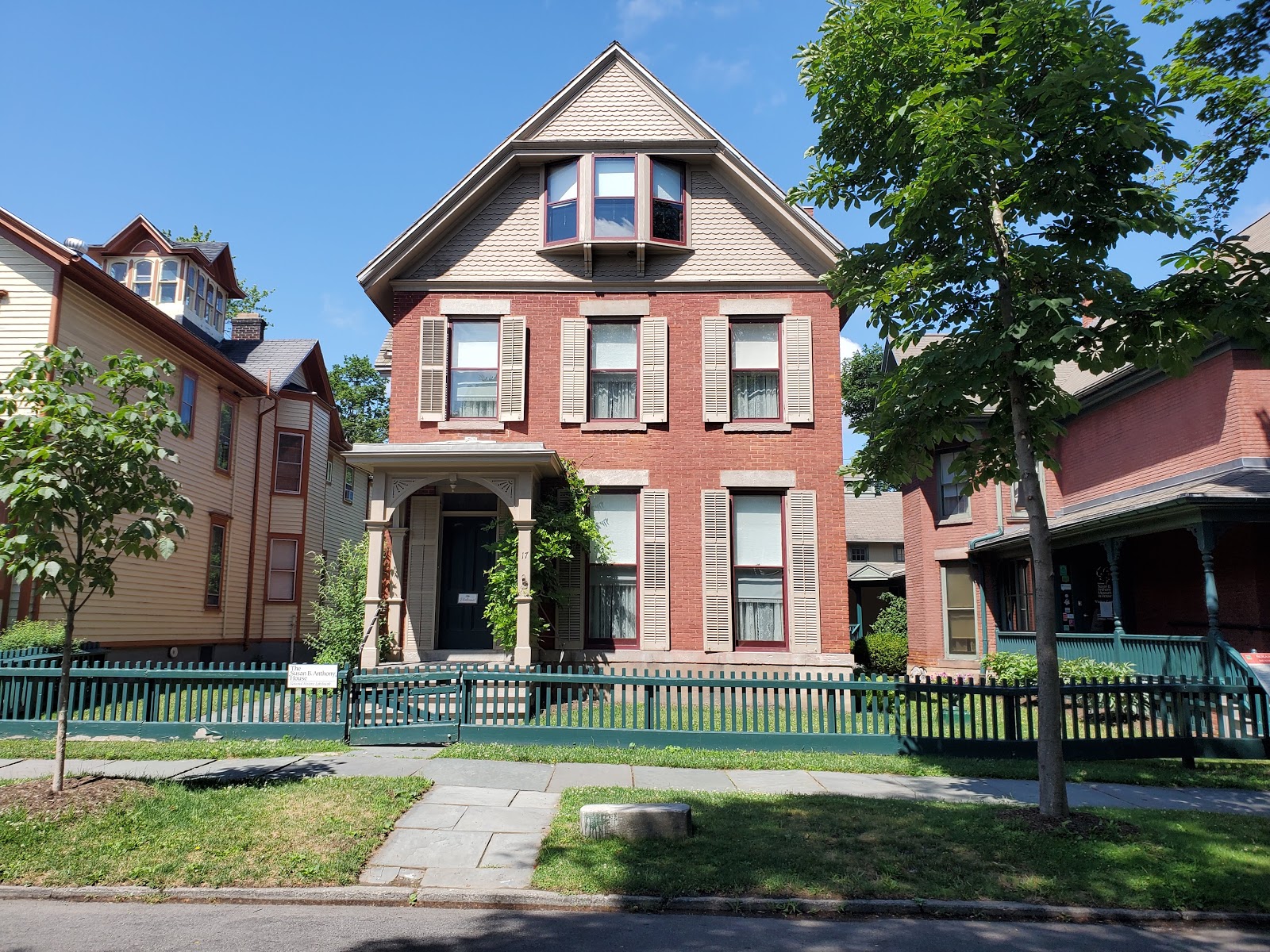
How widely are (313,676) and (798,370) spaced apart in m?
10.3

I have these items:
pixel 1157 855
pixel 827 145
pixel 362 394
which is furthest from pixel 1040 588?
pixel 362 394

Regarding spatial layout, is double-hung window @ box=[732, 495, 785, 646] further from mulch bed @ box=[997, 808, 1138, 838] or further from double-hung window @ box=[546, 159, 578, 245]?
mulch bed @ box=[997, 808, 1138, 838]

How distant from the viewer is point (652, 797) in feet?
27.2

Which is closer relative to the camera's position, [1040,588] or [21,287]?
[1040,588]

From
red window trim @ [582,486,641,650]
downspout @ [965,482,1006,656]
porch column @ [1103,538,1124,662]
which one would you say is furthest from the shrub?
downspout @ [965,482,1006,656]

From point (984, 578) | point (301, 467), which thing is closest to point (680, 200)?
point (984, 578)

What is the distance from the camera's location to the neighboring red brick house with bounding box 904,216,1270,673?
47.5 feet

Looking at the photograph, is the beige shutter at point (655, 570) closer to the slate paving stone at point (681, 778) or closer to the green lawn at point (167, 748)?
the slate paving stone at point (681, 778)

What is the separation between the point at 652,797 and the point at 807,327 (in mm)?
10676

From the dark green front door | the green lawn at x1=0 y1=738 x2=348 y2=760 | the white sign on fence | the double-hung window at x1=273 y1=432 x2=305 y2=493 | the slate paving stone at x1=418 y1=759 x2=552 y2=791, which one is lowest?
the slate paving stone at x1=418 y1=759 x2=552 y2=791

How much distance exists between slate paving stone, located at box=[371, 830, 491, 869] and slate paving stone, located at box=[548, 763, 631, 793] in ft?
5.64

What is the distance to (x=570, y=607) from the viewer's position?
1584 centimetres

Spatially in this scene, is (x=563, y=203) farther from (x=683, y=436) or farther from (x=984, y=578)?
(x=984, y=578)

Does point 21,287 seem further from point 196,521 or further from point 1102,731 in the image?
point 1102,731
